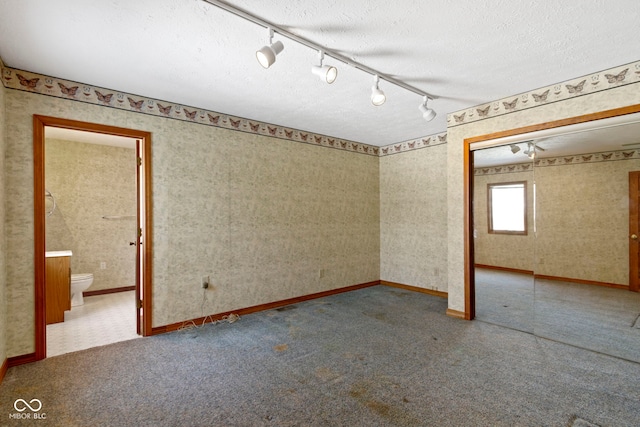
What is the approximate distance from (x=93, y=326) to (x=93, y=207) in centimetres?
239

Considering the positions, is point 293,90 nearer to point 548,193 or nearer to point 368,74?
point 368,74

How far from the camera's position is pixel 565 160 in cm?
327

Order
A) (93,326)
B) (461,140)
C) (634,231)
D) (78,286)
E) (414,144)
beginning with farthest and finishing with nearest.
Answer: (414,144) < (78,286) < (461,140) < (93,326) < (634,231)

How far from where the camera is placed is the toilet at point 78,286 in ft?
14.0

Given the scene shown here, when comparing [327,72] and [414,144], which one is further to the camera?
[414,144]

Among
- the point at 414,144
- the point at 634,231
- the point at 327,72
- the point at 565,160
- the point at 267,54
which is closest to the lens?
the point at 267,54

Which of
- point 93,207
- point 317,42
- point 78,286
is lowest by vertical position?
point 78,286

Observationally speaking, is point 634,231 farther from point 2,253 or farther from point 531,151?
point 2,253

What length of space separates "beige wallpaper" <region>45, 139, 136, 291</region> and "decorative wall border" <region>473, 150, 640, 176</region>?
562 cm

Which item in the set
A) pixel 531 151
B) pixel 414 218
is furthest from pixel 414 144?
pixel 531 151

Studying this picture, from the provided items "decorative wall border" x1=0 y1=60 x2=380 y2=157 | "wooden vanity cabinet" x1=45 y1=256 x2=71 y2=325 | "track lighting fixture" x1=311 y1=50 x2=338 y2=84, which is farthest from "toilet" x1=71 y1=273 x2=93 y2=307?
"track lighting fixture" x1=311 y1=50 x2=338 y2=84

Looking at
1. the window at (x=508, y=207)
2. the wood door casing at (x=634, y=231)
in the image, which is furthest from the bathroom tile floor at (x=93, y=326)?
the wood door casing at (x=634, y=231)

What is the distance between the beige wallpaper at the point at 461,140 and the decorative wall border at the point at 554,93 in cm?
5

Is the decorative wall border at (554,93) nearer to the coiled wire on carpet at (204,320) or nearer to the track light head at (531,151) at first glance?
the track light head at (531,151)
